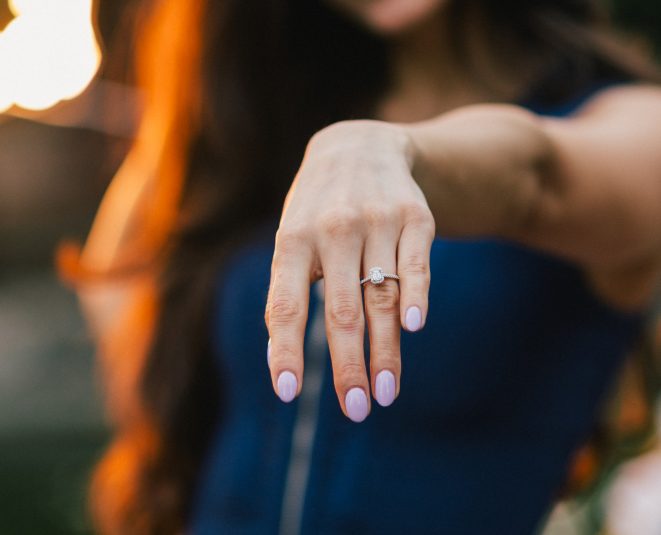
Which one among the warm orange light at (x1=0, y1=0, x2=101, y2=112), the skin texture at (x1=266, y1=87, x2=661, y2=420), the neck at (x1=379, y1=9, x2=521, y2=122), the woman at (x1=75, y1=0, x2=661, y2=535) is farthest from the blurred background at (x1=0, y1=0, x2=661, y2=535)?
the skin texture at (x1=266, y1=87, x2=661, y2=420)

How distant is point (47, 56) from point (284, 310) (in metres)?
1.15

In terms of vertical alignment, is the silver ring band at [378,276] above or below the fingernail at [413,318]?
above

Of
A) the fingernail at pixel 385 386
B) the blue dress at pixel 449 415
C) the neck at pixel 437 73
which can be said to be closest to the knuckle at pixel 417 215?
the fingernail at pixel 385 386

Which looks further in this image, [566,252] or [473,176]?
[566,252]

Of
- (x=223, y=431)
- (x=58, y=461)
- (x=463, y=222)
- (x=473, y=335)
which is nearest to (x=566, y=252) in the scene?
(x=473, y=335)

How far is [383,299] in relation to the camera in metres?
0.62

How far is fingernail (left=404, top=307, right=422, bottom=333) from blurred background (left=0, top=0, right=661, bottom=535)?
1.05 m

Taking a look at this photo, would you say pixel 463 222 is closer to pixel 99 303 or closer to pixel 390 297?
pixel 390 297

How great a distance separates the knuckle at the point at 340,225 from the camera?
627mm

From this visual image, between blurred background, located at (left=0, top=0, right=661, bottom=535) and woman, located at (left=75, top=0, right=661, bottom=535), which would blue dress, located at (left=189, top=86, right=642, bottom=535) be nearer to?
woman, located at (left=75, top=0, right=661, bottom=535)

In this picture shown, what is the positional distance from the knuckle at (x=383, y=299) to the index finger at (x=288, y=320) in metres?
0.04

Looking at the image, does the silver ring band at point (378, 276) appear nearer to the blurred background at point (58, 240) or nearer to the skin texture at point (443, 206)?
the skin texture at point (443, 206)

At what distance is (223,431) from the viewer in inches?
58.3

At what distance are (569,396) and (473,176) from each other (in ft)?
2.04
